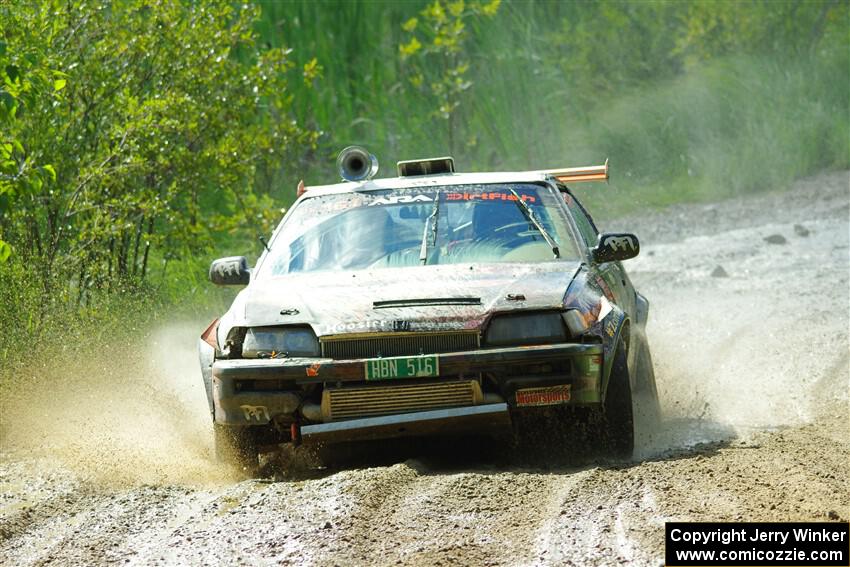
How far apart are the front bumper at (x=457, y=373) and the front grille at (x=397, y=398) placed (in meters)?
0.04

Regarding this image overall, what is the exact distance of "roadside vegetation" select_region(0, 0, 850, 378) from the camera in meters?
11.8

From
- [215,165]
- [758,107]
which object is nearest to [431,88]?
[758,107]

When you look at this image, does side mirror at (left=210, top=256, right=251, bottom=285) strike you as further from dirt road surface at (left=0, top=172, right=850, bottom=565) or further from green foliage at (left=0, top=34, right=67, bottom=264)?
green foliage at (left=0, top=34, right=67, bottom=264)

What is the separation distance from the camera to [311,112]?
2178cm

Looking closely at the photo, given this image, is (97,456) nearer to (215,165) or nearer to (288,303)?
→ (288,303)

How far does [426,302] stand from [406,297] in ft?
0.39

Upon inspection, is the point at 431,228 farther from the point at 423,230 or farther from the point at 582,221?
the point at 582,221

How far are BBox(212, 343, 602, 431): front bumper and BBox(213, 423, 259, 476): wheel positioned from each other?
0.22m

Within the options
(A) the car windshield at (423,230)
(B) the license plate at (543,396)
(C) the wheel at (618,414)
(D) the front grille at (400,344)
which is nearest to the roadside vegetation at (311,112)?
(A) the car windshield at (423,230)

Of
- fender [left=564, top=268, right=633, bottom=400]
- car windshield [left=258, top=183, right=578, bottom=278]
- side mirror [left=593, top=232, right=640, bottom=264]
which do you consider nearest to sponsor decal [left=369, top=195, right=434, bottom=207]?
car windshield [left=258, top=183, right=578, bottom=278]

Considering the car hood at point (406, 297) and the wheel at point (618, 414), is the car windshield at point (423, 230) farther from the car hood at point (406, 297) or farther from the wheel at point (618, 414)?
the wheel at point (618, 414)

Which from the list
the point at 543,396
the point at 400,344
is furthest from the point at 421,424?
the point at 543,396

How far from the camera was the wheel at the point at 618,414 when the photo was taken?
274 inches

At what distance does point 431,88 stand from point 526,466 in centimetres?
1760
